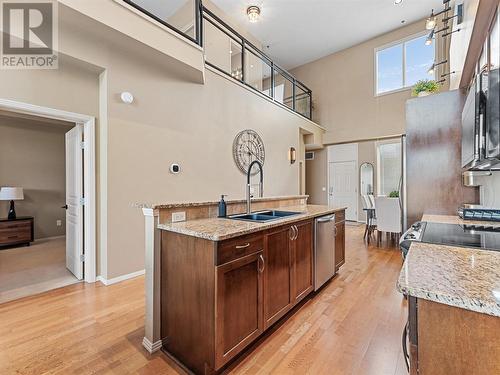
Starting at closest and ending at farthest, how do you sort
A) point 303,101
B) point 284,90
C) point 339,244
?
point 339,244, point 303,101, point 284,90

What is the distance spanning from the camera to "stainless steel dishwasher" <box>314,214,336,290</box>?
8.50ft

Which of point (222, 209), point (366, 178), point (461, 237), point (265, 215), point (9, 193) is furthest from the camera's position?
point (366, 178)

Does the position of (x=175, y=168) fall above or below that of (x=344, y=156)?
below

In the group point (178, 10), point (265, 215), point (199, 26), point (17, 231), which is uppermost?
point (178, 10)

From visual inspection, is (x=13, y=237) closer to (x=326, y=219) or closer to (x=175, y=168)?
(x=175, y=168)

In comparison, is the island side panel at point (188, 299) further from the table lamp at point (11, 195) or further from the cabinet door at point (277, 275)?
the table lamp at point (11, 195)

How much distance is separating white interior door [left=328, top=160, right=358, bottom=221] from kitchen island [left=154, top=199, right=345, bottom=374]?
6.31m

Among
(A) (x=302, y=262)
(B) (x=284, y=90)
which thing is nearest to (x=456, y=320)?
(A) (x=302, y=262)

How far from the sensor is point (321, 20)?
6.16 m

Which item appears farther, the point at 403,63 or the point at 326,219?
the point at 403,63

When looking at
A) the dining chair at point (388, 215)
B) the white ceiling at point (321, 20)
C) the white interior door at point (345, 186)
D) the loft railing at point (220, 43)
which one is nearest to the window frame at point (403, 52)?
the white ceiling at point (321, 20)

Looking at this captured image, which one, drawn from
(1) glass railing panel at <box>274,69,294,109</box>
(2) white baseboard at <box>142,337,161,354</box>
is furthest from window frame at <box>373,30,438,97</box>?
(2) white baseboard at <box>142,337,161,354</box>

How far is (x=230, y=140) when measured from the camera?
4.67m

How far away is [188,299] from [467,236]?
5.74ft
